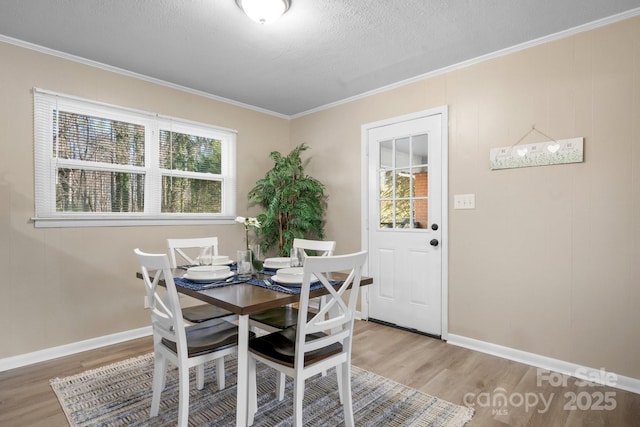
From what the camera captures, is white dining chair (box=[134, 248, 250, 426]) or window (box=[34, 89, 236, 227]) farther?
window (box=[34, 89, 236, 227])

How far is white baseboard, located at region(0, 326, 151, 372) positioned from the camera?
2510mm

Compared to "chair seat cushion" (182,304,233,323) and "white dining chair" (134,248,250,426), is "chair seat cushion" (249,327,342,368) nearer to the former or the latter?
"white dining chair" (134,248,250,426)

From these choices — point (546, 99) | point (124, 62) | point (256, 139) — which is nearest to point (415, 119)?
point (546, 99)

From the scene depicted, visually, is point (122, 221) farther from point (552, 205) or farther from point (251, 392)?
point (552, 205)

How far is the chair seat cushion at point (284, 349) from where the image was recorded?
5.40 ft

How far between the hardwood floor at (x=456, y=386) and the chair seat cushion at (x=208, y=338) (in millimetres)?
833

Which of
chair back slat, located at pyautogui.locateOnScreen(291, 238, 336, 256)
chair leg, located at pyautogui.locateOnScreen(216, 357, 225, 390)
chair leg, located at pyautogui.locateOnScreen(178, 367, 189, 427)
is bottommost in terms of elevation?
chair leg, located at pyautogui.locateOnScreen(216, 357, 225, 390)

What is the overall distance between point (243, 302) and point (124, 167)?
229 centimetres

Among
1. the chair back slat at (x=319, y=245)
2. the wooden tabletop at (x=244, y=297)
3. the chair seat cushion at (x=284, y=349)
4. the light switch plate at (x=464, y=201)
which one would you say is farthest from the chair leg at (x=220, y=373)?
the light switch plate at (x=464, y=201)

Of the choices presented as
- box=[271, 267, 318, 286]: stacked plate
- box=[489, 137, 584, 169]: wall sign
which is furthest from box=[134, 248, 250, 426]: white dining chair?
box=[489, 137, 584, 169]: wall sign

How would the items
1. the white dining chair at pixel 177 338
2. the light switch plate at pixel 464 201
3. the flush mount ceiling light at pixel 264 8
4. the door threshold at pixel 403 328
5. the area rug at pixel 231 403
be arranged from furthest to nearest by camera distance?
the door threshold at pixel 403 328
the light switch plate at pixel 464 201
the flush mount ceiling light at pixel 264 8
the area rug at pixel 231 403
the white dining chair at pixel 177 338

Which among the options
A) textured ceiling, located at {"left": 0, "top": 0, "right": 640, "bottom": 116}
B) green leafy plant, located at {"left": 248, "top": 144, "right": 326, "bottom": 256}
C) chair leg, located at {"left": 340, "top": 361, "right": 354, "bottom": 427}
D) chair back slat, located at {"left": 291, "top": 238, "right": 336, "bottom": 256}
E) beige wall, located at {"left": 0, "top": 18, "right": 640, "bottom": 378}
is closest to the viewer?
chair leg, located at {"left": 340, "top": 361, "right": 354, "bottom": 427}

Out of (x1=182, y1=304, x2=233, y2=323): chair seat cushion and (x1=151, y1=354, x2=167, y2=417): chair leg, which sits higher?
(x1=182, y1=304, x2=233, y2=323): chair seat cushion

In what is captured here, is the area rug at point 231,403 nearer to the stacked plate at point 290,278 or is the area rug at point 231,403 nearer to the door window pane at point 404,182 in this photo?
the stacked plate at point 290,278
